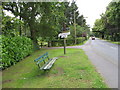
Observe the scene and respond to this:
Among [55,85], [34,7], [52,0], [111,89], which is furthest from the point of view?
[34,7]

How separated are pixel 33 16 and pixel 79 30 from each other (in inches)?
902

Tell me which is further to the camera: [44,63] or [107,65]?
[44,63]

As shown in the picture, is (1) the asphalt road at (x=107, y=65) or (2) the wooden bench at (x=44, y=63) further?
(2) the wooden bench at (x=44, y=63)

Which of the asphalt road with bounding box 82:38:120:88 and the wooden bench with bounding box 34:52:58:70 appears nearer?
the asphalt road with bounding box 82:38:120:88

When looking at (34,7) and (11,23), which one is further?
(34,7)

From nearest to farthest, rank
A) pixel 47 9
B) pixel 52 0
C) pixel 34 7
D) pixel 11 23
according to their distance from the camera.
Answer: pixel 11 23
pixel 52 0
pixel 47 9
pixel 34 7

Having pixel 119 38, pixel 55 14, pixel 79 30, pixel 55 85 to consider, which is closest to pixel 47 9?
pixel 55 14

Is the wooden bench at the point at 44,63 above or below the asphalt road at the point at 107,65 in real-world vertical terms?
above

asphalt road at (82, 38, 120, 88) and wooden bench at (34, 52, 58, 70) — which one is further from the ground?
wooden bench at (34, 52, 58, 70)

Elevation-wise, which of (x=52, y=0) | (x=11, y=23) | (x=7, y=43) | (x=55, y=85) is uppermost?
(x=52, y=0)

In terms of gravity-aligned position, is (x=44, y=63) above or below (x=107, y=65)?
above

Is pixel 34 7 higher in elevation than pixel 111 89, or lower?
higher

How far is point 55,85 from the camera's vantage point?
4090mm

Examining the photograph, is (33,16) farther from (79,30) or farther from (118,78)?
(79,30)
